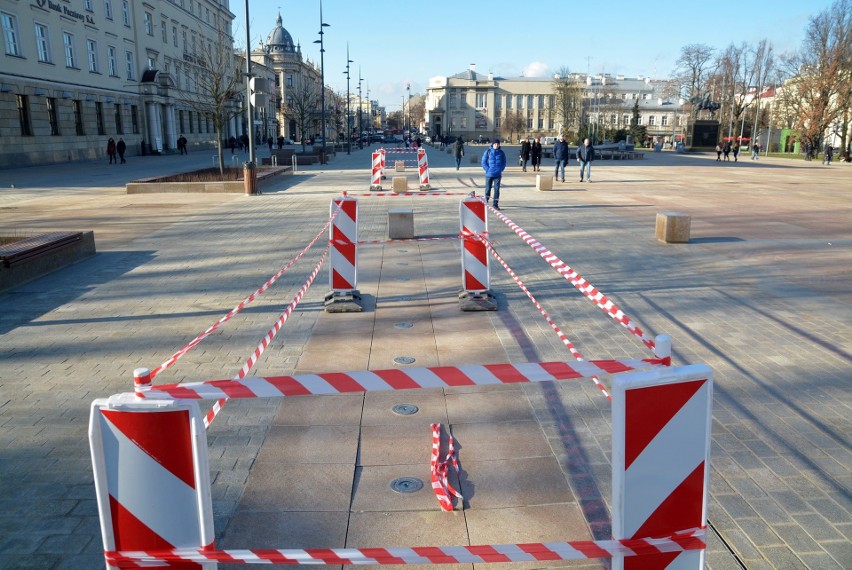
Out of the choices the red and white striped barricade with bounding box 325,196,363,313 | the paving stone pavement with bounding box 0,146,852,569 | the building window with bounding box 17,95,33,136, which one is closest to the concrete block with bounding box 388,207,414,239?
the paving stone pavement with bounding box 0,146,852,569

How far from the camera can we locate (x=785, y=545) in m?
3.52

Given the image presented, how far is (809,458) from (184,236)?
1233cm

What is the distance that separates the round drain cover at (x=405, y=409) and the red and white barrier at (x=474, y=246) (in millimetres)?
3080

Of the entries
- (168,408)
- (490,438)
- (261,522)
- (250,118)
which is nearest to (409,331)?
(490,438)

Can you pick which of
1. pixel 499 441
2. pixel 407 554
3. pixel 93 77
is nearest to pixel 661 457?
pixel 407 554

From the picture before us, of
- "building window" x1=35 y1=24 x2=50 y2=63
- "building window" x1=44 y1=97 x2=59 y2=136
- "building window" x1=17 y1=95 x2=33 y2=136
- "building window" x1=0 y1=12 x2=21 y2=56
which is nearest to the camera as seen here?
"building window" x1=0 y1=12 x2=21 y2=56

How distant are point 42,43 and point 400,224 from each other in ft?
122

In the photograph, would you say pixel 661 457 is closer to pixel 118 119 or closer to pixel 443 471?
pixel 443 471

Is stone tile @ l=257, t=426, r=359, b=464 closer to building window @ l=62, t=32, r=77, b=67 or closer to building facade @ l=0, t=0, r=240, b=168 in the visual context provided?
building facade @ l=0, t=0, r=240, b=168

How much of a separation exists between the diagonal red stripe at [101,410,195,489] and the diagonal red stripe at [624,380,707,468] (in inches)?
65.3

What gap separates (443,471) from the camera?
4180 mm

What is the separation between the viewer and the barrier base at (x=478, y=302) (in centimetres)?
803

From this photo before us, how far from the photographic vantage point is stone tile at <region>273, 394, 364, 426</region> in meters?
5.10

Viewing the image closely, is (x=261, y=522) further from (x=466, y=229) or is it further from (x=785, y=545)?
(x=466, y=229)
